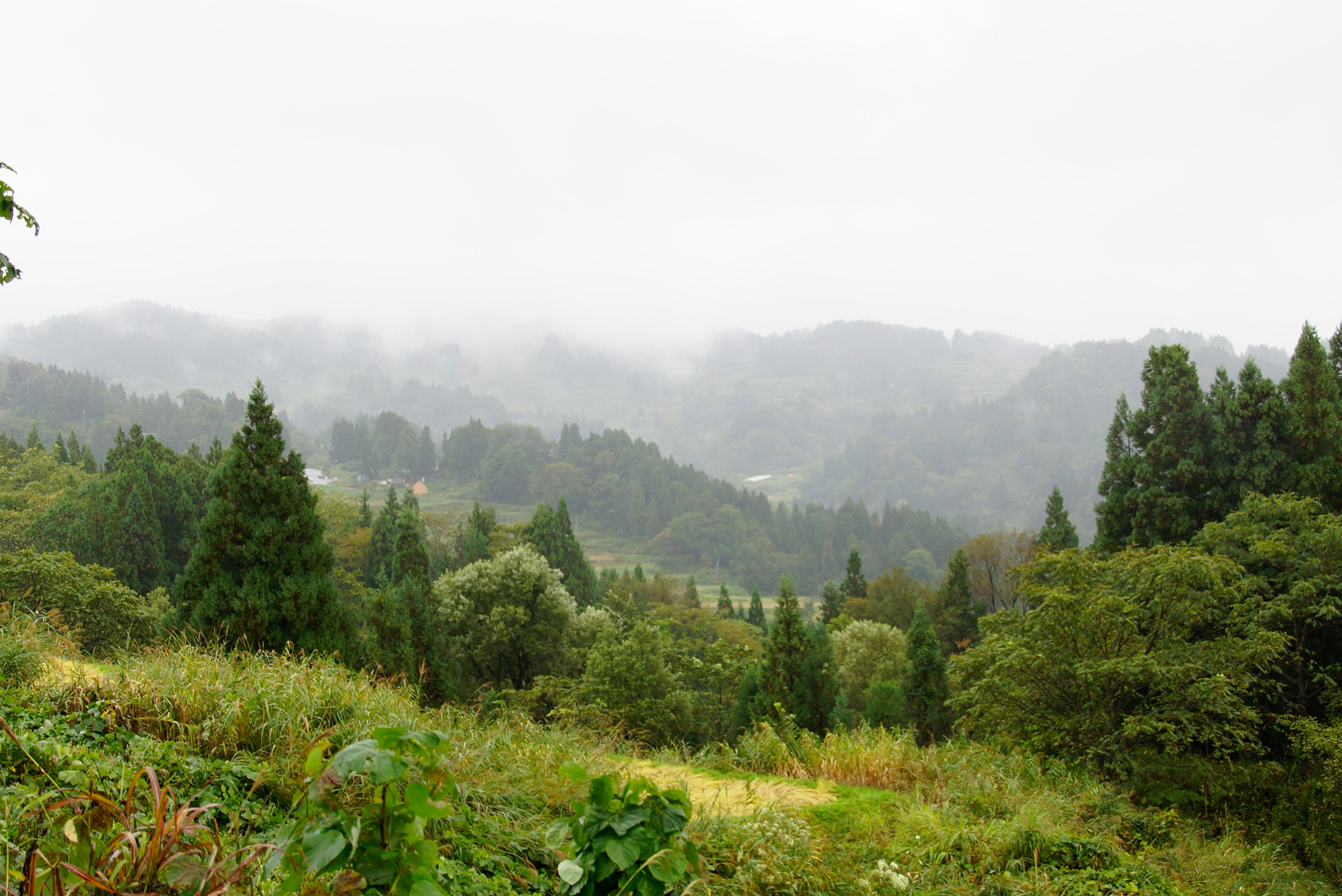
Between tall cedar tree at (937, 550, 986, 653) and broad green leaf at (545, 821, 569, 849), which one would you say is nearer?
broad green leaf at (545, 821, 569, 849)

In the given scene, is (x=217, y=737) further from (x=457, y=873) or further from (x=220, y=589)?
(x=220, y=589)

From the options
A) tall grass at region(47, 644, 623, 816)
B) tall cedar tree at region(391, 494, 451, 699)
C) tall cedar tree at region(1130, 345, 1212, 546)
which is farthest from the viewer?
tall cedar tree at region(1130, 345, 1212, 546)

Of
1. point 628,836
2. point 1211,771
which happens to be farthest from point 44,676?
point 1211,771

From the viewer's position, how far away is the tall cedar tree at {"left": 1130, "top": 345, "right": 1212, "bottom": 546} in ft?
71.4

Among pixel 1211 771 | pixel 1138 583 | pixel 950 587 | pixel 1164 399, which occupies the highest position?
pixel 1164 399

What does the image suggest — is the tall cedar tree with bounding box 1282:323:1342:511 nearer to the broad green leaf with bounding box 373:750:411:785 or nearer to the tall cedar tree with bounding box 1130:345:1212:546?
the tall cedar tree with bounding box 1130:345:1212:546

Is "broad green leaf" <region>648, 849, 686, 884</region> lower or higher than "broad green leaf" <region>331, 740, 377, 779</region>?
lower

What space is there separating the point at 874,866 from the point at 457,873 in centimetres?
339

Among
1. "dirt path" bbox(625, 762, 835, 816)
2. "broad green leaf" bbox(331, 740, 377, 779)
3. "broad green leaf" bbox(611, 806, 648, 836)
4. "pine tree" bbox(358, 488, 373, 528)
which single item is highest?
"broad green leaf" bbox(331, 740, 377, 779)

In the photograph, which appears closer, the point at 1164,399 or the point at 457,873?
the point at 457,873

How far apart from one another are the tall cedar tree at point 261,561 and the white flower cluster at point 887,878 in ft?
41.2

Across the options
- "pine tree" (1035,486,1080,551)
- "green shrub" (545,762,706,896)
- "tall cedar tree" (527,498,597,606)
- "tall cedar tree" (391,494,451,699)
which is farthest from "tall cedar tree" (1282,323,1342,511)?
"tall cedar tree" (527,498,597,606)

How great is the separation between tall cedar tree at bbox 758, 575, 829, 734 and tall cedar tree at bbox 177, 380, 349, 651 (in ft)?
42.9

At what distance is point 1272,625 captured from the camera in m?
14.8
